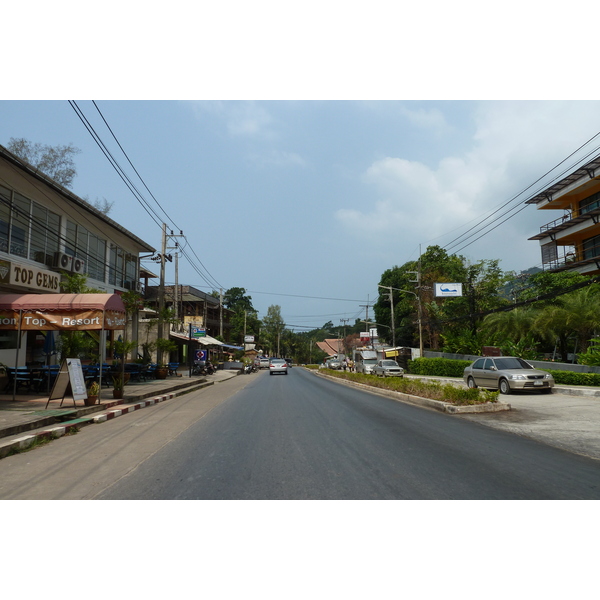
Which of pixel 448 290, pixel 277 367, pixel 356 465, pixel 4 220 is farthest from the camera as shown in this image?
pixel 277 367

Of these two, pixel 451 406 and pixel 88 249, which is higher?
pixel 88 249

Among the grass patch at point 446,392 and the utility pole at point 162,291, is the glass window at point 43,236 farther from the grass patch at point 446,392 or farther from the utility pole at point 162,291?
the grass patch at point 446,392

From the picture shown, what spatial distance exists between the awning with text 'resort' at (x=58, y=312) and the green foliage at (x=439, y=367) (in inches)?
989

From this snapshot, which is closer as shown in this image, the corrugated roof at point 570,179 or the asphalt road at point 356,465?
the asphalt road at point 356,465

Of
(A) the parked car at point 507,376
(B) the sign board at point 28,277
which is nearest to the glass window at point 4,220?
(B) the sign board at point 28,277

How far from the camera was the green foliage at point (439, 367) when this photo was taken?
3416 cm

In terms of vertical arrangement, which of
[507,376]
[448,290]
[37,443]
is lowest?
[37,443]

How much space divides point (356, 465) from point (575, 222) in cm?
3926

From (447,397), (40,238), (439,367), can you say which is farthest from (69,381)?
(439,367)

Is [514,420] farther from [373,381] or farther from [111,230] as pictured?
[111,230]

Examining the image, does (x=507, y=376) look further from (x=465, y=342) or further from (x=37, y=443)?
(x=465, y=342)

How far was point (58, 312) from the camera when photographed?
14195mm

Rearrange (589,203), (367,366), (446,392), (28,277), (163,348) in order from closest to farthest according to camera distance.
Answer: (446,392), (28,277), (163,348), (589,203), (367,366)

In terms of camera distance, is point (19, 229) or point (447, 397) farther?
point (19, 229)
